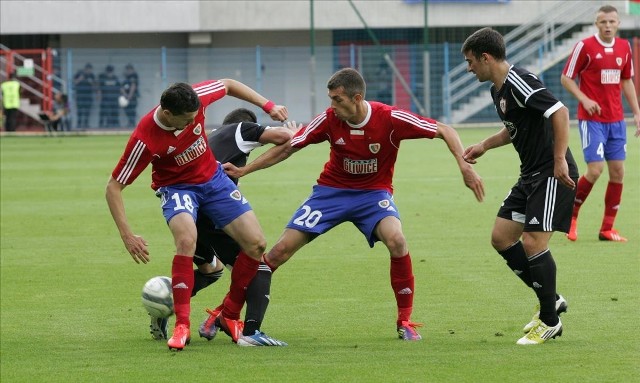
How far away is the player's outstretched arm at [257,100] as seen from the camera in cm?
863

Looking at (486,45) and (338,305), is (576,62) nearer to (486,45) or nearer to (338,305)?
(338,305)

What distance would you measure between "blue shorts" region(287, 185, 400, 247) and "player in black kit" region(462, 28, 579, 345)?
1002 mm

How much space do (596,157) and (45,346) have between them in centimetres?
670

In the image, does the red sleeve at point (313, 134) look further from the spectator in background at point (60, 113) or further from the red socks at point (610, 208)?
the spectator in background at point (60, 113)

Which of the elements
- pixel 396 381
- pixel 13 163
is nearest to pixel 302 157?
pixel 13 163

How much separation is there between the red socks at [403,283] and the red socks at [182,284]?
140 cm

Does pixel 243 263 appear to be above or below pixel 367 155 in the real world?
below

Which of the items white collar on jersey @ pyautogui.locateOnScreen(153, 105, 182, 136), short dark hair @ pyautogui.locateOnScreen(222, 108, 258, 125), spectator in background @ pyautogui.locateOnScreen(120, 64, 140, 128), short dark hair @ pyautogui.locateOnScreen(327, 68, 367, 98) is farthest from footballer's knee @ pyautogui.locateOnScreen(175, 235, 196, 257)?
spectator in background @ pyautogui.locateOnScreen(120, 64, 140, 128)

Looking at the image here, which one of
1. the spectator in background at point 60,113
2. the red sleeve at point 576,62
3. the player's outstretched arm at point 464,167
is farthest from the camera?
the spectator in background at point 60,113

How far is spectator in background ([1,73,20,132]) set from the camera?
3797cm

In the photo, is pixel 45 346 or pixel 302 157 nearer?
pixel 45 346

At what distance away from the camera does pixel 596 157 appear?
41.4 feet

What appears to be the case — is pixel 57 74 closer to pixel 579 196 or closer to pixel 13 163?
pixel 13 163

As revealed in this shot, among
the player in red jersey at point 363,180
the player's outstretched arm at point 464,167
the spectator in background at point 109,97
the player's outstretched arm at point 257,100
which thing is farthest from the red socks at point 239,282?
the spectator in background at point 109,97
